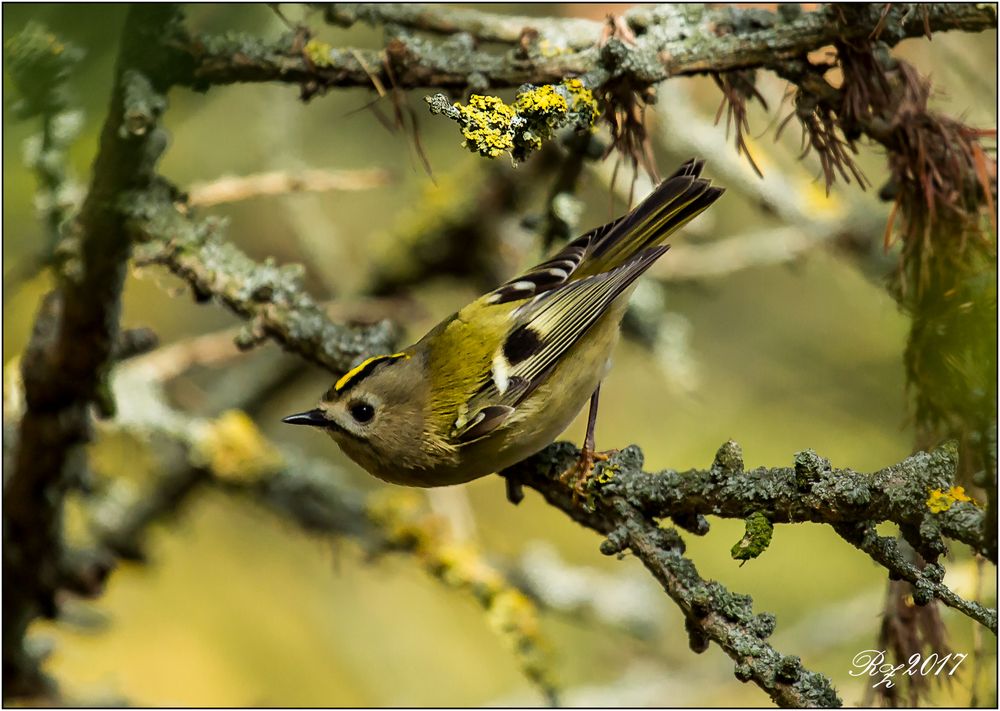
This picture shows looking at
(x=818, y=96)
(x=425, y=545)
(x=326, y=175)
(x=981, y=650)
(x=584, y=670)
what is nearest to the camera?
(x=981, y=650)

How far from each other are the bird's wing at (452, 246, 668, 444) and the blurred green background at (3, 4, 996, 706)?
33.1 inches

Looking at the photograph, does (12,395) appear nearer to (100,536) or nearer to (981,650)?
(100,536)

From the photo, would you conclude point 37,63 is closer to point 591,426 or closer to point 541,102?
point 541,102

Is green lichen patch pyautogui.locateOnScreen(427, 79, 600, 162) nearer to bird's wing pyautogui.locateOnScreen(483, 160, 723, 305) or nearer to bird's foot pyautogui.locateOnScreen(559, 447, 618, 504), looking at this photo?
bird's wing pyautogui.locateOnScreen(483, 160, 723, 305)

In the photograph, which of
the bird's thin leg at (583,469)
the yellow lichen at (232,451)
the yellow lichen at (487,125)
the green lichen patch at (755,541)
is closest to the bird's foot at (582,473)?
the bird's thin leg at (583,469)

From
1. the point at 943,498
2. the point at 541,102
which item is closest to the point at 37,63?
the point at 541,102

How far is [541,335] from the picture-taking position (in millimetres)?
2340

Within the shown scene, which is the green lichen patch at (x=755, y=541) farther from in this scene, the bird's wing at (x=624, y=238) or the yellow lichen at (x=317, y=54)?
the yellow lichen at (x=317, y=54)

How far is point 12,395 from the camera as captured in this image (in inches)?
115

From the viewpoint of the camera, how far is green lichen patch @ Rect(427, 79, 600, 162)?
1454 millimetres

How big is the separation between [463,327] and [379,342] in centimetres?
29

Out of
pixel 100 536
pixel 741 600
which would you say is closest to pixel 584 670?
pixel 100 536

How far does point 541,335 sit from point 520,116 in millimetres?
849

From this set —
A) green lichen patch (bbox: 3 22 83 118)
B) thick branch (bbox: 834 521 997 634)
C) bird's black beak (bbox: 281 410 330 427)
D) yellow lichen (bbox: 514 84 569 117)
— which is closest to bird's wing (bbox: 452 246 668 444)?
bird's black beak (bbox: 281 410 330 427)
